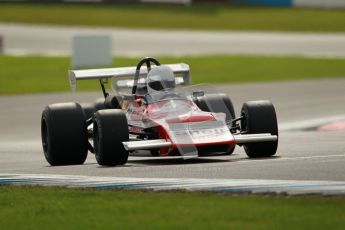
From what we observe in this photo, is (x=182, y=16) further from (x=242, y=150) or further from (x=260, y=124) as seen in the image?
(x=260, y=124)

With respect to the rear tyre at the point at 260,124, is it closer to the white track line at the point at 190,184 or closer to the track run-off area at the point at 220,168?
the track run-off area at the point at 220,168

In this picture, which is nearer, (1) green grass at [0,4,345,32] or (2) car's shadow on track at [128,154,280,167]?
(2) car's shadow on track at [128,154,280,167]

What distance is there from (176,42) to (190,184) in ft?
120

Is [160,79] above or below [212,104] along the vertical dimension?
above

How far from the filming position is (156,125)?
543 inches

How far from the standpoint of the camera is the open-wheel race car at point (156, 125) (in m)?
13.3

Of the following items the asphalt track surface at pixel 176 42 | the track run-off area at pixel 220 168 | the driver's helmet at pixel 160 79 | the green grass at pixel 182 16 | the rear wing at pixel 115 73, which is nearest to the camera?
the track run-off area at pixel 220 168

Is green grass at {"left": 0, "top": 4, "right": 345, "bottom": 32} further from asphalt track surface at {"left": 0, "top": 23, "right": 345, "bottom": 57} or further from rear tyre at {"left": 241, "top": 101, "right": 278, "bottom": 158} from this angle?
rear tyre at {"left": 241, "top": 101, "right": 278, "bottom": 158}

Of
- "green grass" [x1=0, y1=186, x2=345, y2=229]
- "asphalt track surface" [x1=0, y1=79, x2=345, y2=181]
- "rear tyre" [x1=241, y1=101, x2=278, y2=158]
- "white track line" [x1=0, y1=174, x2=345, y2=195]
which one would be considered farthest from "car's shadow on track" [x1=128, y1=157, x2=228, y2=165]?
"green grass" [x1=0, y1=186, x2=345, y2=229]

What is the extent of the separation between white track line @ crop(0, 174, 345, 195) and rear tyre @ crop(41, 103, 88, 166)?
5.77ft

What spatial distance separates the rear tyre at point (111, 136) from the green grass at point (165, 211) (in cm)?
239

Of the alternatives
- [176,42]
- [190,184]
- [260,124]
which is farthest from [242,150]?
[176,42]

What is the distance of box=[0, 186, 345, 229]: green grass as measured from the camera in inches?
352

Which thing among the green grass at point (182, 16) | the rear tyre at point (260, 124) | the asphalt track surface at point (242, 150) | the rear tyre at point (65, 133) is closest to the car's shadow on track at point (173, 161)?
the asphalt track surface at point (242, 150)
